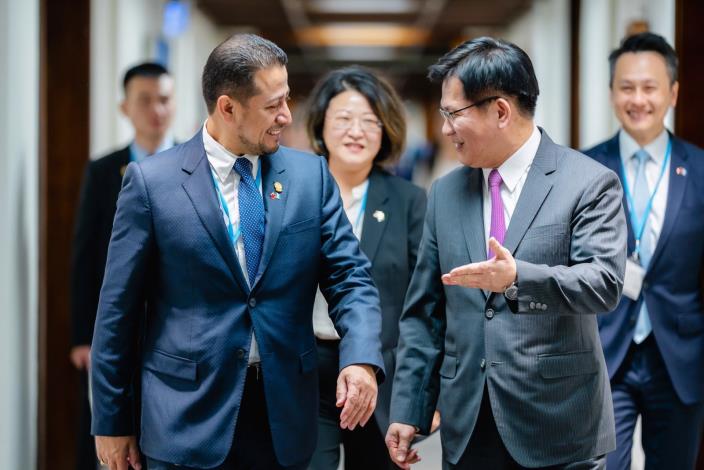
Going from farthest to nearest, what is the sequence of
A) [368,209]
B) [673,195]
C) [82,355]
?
[82,355], [368,209], [673,195]

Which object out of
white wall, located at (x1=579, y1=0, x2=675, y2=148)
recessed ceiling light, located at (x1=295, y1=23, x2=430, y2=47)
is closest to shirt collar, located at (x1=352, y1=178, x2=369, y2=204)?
white wall, located at (x1=579, y1=0, x2=675, y2=148)

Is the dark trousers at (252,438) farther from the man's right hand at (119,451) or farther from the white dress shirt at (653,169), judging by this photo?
the white dress shirt at (653,169)

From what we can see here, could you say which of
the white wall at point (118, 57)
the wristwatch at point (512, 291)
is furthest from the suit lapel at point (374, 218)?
the white wall at point (118, 57)

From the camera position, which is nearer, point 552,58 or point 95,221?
point 95,221

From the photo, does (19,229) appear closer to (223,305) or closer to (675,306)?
(223,305)

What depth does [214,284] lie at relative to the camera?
2623 millimetres

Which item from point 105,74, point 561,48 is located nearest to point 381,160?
point 105,74

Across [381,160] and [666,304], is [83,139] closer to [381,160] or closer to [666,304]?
[381,160]

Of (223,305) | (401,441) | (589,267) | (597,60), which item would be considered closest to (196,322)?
(223,305)

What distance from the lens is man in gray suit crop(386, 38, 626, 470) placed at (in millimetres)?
2580

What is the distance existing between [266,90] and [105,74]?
4248mm

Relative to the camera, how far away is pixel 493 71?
266 centimetres

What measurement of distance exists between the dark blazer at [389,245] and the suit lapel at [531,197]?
1007mm

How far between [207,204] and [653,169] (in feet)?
6.00
